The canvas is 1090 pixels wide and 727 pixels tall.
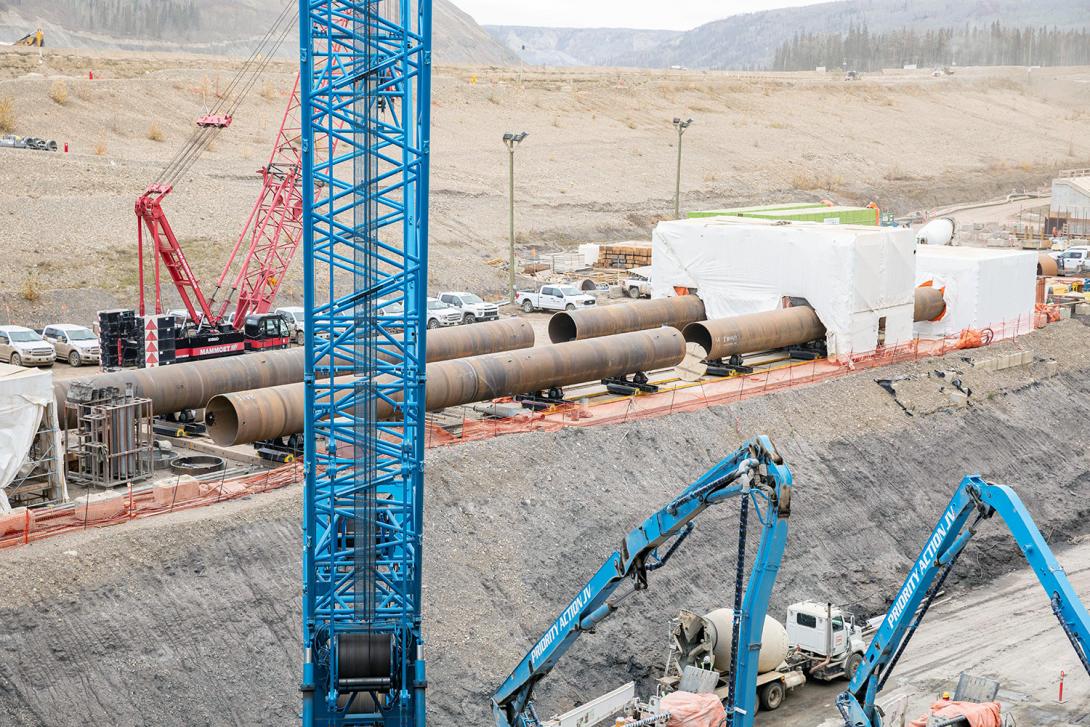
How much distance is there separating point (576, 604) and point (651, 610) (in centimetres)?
983

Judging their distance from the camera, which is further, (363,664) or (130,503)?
(130,503)

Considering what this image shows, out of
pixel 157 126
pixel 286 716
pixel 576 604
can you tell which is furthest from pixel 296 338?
pixel 157 126

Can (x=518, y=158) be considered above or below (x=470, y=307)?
above

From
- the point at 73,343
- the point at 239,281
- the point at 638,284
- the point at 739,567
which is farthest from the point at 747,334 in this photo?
the point at 739,567

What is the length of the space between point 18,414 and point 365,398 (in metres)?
10.3

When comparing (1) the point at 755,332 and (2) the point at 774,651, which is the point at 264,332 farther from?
(2) the point at 774,651

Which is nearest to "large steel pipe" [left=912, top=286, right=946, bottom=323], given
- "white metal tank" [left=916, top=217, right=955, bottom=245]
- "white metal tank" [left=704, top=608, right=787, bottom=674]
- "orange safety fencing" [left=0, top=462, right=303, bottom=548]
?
"white metal tank" [left=916, top=217, right=955, bottom=245]

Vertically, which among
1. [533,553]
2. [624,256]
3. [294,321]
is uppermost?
Answer: [624,256]

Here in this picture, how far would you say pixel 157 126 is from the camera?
80.1 m

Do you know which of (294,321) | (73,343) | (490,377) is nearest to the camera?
(490,377)

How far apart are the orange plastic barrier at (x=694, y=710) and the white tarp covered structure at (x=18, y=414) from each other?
44.6ft

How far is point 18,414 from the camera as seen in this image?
28219 millimetres

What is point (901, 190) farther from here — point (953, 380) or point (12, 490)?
point (12, 490)

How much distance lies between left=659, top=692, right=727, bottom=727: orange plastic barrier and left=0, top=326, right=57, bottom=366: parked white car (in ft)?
86.5
